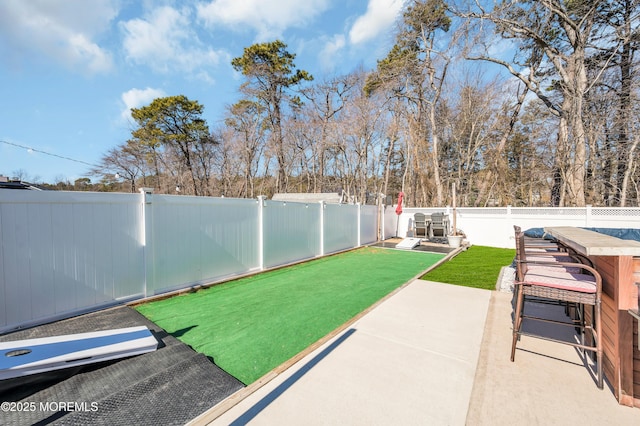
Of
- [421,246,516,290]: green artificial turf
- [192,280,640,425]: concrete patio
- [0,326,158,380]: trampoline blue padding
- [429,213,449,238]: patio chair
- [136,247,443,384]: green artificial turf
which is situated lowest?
[421,246,516,290]: green artificial turf

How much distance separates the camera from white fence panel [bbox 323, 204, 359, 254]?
7.80m

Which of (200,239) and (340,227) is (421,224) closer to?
(340,227)

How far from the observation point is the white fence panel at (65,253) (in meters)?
2.67

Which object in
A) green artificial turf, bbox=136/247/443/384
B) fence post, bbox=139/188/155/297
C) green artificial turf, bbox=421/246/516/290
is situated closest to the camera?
green artificial turf, bbox=136/247/443/384

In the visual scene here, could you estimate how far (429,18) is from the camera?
1274 centimetres

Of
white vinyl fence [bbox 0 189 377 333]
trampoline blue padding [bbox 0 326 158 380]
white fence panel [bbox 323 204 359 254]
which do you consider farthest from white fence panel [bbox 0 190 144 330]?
white fence panel [bbox 323 204 359 254]

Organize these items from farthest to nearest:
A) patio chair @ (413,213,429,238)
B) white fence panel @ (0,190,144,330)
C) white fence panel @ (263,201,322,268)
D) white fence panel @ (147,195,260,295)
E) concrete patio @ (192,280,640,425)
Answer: patio chair @ (413,213,429,238) → white fence panel @ (263,201,322,268) → white fence panel @ (147,195,260,295) → white fence panel @ (0,190,144,330) → concrete patio @ (192,280,640,425)

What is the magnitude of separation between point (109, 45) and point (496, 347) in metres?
15.1

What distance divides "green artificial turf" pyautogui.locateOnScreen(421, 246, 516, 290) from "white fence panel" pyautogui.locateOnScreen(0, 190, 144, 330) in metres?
5.09

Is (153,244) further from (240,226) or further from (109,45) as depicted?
(109,45)

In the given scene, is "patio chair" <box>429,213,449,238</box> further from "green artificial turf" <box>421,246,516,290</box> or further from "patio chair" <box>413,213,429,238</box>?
"green artificial turf" <box>421,246,516,290</box>

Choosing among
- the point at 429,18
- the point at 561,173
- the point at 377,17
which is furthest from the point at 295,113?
the point at 561,173

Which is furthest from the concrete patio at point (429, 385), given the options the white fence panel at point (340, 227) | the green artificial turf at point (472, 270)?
the white fence panel at point (340, 227)

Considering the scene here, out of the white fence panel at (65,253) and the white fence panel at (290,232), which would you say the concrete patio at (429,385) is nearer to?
the white fence panel at (65,253)
